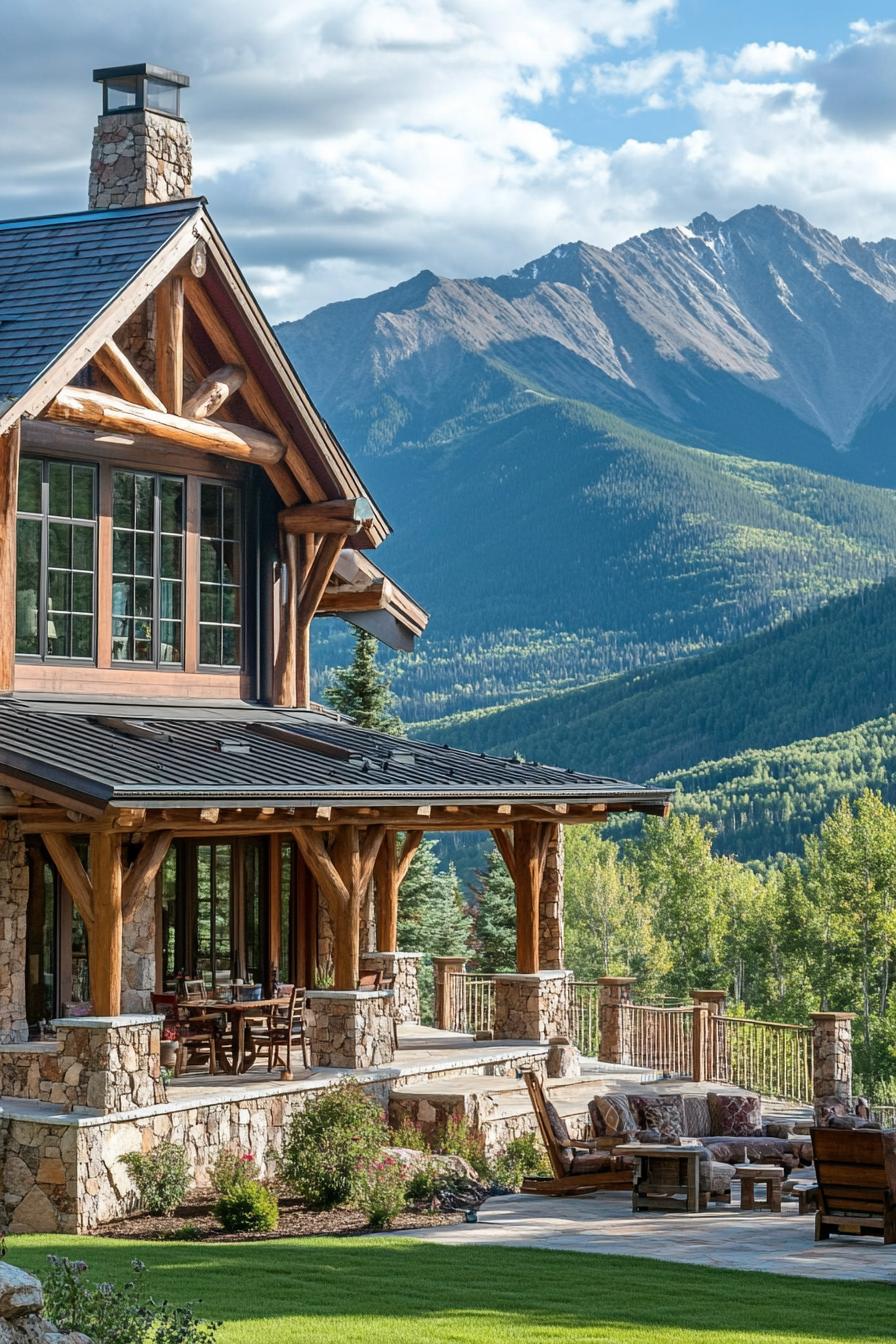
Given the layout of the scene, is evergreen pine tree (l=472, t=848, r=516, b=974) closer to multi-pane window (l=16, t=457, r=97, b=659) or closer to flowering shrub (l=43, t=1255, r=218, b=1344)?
multi-pane window (l=16, t=457, r=97, b=659)

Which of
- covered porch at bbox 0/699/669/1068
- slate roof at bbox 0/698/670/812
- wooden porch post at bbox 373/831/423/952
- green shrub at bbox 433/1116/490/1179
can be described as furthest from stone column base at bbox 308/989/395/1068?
wooden porch post at bbox 373/831/423/952

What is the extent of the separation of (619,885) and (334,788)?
65.3m

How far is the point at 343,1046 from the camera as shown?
64.0 ft

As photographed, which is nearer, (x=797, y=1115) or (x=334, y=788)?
(x=334, y=788)

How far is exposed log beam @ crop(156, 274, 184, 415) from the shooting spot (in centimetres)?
2069

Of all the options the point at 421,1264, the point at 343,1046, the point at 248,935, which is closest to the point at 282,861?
the point at 248,935

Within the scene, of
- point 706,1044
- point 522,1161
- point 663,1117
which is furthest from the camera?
point 706,1044

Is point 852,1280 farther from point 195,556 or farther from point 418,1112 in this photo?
point 195,556

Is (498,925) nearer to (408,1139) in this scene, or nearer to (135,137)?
(135,137)

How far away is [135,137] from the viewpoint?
903 inches

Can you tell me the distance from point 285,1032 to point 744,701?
140667mm

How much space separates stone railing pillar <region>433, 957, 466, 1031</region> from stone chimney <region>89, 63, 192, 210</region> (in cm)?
1096

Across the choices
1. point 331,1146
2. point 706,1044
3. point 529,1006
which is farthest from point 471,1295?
point 706,1044

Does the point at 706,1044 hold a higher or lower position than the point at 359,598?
lower
